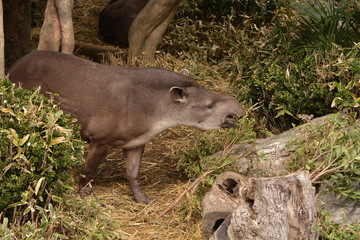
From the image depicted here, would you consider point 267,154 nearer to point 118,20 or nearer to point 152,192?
point 152,192

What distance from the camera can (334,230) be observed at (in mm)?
6359

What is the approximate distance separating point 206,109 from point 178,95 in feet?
1.21

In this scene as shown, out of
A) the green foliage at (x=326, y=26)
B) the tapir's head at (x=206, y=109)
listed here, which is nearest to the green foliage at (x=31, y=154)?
the tapir's head at (x=206, y=109)

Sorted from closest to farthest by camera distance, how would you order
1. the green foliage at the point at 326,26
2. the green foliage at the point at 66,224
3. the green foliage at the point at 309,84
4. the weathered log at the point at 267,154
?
the green foliage at the point at 66,224, the weathered log at the point at 267,154, the green foliage at the point at 309,84, the green foliage at the point at 326,26

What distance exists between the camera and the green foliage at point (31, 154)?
5.97 m

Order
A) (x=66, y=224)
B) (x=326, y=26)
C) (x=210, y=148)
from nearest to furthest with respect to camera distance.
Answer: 1. (x=66, y=224)
2. (x=210, y=148)
3. (x=326, y=26)

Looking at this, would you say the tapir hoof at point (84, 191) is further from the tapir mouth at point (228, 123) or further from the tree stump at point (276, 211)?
the tree stump at point (276, 211)

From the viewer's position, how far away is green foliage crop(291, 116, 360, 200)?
6.67 metres

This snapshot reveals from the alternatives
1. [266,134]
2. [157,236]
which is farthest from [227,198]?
[266,134]

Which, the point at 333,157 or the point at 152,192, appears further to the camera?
the point at 152,192

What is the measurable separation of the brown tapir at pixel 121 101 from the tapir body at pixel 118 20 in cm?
496

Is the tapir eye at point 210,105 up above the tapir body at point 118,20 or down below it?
above

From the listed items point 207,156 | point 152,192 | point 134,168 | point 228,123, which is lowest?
point 152,192

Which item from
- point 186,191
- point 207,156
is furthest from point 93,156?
point 207,156
